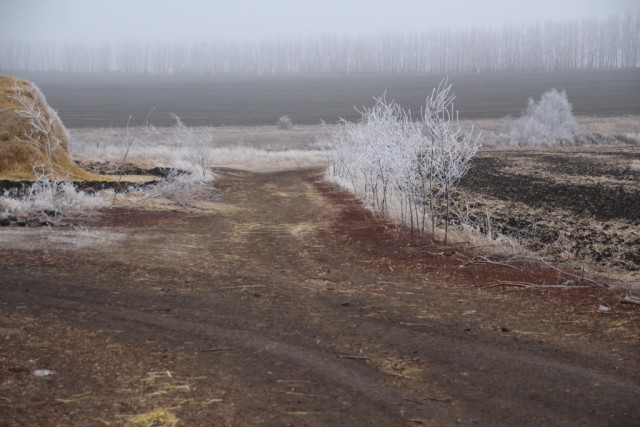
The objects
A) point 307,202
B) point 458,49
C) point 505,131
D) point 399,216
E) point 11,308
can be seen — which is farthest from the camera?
point 458,49

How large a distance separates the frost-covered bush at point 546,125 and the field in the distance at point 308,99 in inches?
635

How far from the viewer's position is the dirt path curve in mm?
6211

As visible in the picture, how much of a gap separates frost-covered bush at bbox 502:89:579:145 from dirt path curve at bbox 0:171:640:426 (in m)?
40.3

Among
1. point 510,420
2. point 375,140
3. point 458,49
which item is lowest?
point 510,420

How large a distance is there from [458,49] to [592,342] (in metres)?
182

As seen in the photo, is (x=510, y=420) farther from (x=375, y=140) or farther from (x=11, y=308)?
(x=375, y=140)

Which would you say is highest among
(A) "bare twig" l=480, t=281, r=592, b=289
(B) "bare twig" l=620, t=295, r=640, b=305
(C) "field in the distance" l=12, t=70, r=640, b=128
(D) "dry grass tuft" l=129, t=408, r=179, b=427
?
(C) "field in the distance" l=12, t=70, r=640, b=128

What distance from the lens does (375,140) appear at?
768 inches

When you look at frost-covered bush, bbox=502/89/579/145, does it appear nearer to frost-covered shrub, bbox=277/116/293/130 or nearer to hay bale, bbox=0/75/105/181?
frost-covered shrub, bbox=277/116/293/130

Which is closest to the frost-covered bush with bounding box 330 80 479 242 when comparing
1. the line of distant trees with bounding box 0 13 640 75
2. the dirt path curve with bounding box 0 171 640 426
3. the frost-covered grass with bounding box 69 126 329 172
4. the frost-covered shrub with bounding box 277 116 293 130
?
the dirt path curve with bounding box 0 171 640 426

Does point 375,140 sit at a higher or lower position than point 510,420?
higher

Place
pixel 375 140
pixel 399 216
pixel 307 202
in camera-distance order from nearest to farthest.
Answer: pixel 399 216 < pixel 375 140 < pixel 307 202

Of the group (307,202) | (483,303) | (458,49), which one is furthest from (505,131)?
(458,49)

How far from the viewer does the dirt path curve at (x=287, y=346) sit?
245 inches
